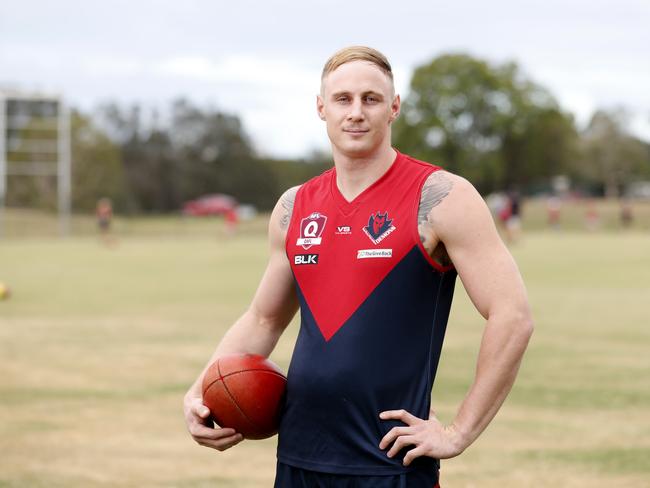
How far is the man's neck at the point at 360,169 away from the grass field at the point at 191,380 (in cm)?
368

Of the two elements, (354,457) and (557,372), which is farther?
(557,372)

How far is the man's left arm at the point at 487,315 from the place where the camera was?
10.2 feet

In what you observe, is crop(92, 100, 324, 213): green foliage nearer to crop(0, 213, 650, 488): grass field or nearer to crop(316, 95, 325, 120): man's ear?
crop(0, 213, 650, 488): grass field

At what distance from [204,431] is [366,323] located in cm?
68

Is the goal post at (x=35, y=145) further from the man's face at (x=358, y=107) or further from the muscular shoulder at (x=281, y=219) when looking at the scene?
the man's face at (x=358, y=107)

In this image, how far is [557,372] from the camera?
10625mm

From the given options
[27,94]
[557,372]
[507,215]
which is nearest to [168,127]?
[27,94]

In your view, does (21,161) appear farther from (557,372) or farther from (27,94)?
(557,372)

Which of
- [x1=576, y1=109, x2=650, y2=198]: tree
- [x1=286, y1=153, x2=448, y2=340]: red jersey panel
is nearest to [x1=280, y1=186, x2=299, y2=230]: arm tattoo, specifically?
[x1=286, y1=153, x2=448, y2=340]: red jersey panel

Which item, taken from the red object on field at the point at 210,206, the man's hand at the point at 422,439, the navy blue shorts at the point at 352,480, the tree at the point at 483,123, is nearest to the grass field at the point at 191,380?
the navy blue shorts at the point at 352,480

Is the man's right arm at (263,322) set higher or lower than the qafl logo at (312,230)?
lower

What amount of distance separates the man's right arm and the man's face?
0.40 m

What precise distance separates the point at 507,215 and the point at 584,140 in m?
61.9

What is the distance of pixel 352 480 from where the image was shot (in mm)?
3201
